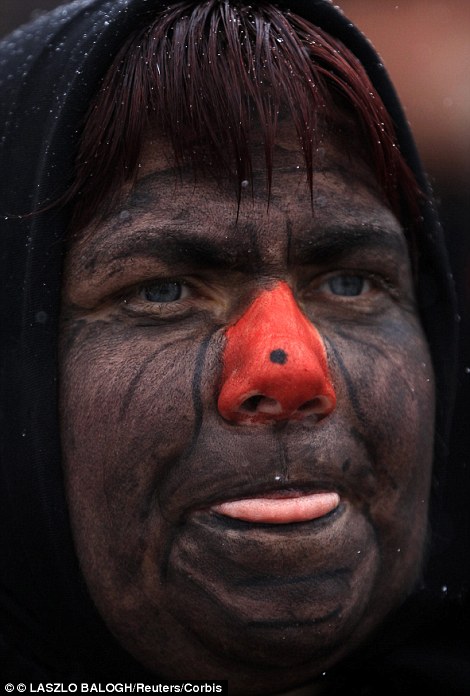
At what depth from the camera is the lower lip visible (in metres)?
1.79

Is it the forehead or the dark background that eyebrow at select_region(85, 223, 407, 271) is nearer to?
the forehead

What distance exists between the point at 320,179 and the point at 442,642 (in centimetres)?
130

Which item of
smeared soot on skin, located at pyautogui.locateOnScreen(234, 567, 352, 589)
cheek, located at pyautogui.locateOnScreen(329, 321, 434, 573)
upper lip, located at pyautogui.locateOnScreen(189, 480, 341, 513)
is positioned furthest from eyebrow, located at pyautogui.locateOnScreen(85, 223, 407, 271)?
smeared soot on skin, located at pyautogui.locateOnScreen(234, 567, 352, 589)

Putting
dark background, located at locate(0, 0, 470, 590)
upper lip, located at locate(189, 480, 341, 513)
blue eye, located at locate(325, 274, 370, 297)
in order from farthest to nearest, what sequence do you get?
1. dark background, located at locate(0, 0, 470, 590)
2. blue eye, located at locate(325, 274, 370, 297)
3. upper lip, located at locate(189, 480, 341, 513)

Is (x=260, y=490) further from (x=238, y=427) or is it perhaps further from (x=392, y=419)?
(x=392, y=419)

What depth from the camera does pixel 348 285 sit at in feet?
6.87

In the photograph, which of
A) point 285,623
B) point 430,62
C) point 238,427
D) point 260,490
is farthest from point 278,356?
point 430,62

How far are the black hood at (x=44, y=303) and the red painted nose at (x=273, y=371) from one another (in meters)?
0.39

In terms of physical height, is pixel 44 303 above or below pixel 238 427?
above

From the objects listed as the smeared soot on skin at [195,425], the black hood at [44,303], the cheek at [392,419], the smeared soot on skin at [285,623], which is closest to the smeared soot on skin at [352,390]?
the cheek at [392,419]

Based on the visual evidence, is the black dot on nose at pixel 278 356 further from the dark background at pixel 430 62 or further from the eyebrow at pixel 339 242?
the dark background at pixel 430 62

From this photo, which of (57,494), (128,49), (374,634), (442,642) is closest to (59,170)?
(128,49)

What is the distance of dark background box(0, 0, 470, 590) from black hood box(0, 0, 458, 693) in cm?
248

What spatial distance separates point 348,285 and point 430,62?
3749 mm
